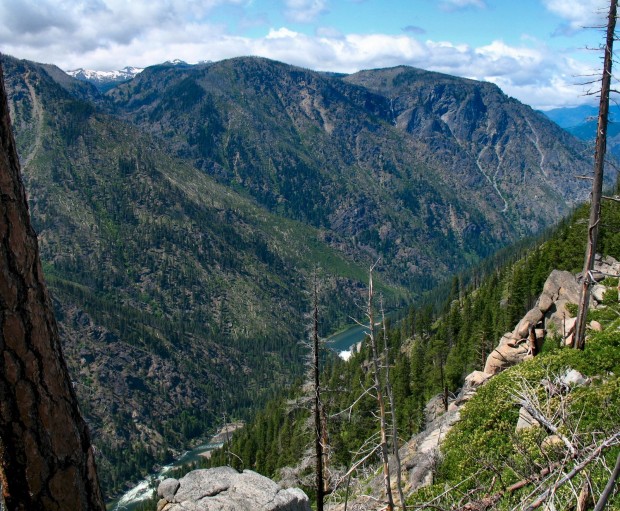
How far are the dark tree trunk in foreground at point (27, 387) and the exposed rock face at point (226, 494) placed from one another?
11.6m

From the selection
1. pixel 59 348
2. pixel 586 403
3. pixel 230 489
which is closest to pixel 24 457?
pixel 59 348

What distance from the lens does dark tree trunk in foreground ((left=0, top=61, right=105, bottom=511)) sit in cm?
515

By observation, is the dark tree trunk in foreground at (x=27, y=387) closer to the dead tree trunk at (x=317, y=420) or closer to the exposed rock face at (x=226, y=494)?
the exposed rock face at (x=226, y=494)

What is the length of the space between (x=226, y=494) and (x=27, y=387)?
12942 mm

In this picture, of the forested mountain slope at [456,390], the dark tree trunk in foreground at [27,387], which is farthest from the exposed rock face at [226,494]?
the dark tree trunk in foreground at [27,387]

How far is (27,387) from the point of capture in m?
5.20

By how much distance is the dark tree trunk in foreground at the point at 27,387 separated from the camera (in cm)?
515

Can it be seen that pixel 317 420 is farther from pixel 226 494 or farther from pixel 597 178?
pixel 597 178

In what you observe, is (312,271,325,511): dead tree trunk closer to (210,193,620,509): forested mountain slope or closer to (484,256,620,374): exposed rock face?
(210,193,620,509): forested mountain slope

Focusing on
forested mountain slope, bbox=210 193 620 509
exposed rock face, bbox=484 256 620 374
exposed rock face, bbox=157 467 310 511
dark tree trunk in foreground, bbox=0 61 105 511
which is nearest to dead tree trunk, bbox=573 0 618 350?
forested mountain slope, bbox=210 193 620 509

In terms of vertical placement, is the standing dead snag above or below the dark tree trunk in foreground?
below

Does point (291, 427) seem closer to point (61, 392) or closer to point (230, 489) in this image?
point (230, 489)

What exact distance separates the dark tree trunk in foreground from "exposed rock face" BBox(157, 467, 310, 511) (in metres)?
11.6

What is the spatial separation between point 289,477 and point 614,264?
47216mm
